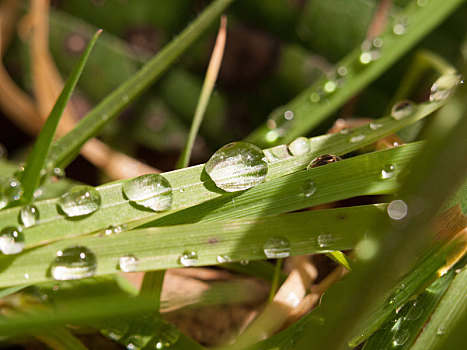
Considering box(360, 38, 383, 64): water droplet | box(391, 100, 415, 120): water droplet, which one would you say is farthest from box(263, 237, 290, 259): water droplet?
box(360, 38, 383, 64): water droplet

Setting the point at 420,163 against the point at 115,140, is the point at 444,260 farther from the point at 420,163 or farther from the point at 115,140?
the point at 115,140

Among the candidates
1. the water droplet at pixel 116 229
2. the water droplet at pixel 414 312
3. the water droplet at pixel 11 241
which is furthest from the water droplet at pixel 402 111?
the water droplet at pixel 11 241

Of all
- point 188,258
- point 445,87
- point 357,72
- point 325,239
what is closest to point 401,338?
point 325,239

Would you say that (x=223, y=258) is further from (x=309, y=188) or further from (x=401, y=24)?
(x=401, y=24)

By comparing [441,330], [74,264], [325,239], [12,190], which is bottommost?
[441,330]

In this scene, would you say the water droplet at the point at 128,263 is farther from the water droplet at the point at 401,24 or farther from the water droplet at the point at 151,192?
the water droplet at the point at 401,24

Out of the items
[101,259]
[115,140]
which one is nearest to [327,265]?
[101,259]

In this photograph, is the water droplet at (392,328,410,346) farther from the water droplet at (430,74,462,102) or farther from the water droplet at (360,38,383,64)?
the water droplet at (360,38,383,64)
